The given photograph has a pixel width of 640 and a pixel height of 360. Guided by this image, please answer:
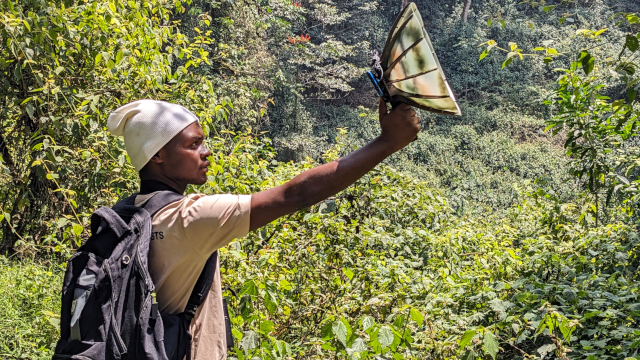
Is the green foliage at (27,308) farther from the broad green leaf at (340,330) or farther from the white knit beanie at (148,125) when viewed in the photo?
the white knit beanie at (148,125)

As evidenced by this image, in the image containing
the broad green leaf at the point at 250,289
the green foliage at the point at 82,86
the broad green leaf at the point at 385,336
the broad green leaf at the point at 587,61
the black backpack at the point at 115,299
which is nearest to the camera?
the black backpack at the point at 115,299

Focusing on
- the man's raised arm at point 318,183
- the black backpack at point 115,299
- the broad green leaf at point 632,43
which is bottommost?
the black backpack at point 115,299

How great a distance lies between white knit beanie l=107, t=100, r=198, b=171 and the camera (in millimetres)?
1186

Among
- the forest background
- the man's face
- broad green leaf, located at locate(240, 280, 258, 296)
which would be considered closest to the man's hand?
the man's face

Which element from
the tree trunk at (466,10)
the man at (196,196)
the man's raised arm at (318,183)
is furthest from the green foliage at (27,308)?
the tree trunk at (466,10)

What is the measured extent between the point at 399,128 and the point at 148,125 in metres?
0.55

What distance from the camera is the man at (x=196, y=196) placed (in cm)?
105

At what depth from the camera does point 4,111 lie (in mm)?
3850

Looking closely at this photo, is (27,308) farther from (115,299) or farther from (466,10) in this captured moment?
(466,10)

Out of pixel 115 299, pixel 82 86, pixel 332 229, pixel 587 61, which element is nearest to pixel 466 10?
pixel 82 86

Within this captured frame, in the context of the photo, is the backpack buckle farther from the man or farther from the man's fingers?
the man's fingers

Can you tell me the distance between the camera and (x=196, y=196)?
3.68 ft

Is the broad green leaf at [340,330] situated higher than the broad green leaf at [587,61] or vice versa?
the broad green leaf at [587,61]

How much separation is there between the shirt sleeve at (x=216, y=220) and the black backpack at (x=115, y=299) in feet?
0.30
